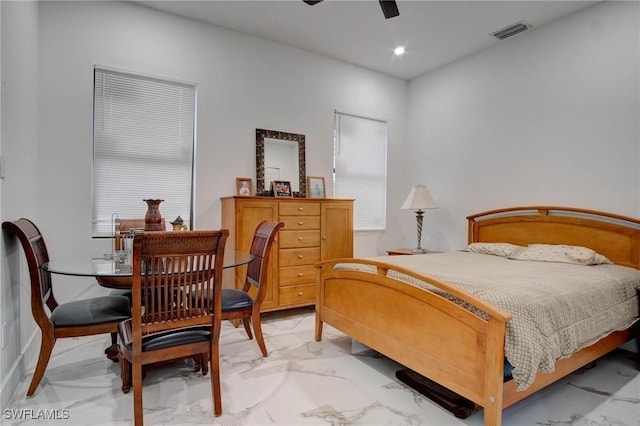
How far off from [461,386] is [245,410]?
1.14 m

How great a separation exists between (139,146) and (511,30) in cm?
381

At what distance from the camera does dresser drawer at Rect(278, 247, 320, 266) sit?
3494mm

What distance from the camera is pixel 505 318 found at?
154 centimetres

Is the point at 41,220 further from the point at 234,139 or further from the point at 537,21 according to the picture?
the point at 537,21

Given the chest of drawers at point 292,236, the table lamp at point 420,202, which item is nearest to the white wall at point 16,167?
the chest of drawers at point 292,236

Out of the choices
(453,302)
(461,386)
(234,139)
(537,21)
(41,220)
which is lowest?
(461,386)

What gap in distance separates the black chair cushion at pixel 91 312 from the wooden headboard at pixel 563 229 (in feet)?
11.4

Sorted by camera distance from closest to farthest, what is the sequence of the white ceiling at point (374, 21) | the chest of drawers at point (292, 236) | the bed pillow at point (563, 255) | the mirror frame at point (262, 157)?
the bed pillow at point (563, 255)
the white ceiling at point (374, 21)
the chest of drawers at point (292, 236)
the mirror frame at point (262, 157)

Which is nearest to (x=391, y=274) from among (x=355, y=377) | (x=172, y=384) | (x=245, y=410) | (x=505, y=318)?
(x=355, y=377)

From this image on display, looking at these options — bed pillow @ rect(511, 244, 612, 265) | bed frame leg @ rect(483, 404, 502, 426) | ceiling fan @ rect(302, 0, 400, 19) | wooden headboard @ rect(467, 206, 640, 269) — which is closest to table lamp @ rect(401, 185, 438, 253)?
wooden headboard @ rect(467, 206, 640, 269)

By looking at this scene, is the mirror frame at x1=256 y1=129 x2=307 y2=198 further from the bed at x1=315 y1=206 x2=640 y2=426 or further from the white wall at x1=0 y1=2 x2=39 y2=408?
the white wall at x1=0 y1=2 x2=39 y2=408

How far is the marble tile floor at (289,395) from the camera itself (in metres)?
1.85

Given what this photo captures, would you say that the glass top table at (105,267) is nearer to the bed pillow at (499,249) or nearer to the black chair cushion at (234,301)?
the black chair cushion at (234,301)

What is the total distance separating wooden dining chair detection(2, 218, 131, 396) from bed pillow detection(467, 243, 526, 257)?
3.09 metres
